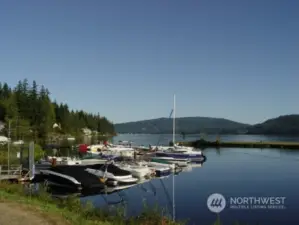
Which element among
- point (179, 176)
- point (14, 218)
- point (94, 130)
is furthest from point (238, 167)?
point (94, 130)

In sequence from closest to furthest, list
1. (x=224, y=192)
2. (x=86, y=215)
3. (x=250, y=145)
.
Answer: (x=86, y=215) < (x=224, y=192) < (x=250, y=145)

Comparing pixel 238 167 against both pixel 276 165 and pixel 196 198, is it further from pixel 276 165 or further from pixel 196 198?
pixel 196 198

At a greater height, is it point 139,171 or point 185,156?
point 139,171

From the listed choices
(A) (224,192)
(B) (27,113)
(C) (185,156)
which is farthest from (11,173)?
(B) (27,113)

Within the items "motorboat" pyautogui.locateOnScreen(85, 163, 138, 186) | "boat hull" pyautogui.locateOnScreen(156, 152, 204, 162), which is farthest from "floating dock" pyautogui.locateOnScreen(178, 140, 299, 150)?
"motorboat" pyautogui.locateOnScreen(85, 163, 138, 186)

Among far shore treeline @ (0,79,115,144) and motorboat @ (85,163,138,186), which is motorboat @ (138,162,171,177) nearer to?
motorboat @ (85,163,138,186)

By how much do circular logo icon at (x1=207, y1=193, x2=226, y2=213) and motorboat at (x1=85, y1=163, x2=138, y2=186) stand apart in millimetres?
10151

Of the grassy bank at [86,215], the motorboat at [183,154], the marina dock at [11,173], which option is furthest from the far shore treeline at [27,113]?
the grassy bank at [86,215]

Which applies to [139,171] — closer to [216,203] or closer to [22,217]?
[216,203]

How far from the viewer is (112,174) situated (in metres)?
39.3

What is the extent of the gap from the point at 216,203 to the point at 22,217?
21.0m

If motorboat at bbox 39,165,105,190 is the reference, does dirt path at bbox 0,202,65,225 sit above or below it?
above

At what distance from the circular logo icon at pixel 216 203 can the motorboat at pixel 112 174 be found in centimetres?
1015

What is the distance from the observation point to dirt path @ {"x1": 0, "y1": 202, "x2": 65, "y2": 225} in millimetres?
12469
